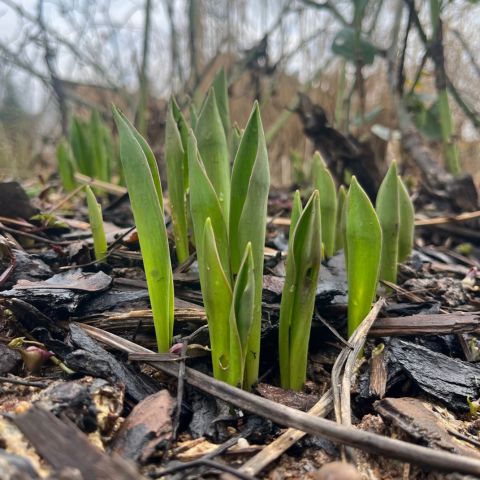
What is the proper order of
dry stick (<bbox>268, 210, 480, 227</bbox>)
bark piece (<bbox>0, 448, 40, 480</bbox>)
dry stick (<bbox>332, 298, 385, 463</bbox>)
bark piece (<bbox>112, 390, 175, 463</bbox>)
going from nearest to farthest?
bark piece (<bbox>0, 448, 40, 480</bbox>), bark piece (<bbox>112, 390, 175, 463</bbox>), dry stick (<bbox>332, 298, 385, 463</bbox>), dry stick (<bbox>268, 210, 480, 227</bbox>)

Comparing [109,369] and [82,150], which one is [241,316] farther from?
[82,150]

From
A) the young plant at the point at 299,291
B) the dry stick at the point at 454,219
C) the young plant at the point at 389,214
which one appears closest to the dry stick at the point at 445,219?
the dry stick at the point at 454,219

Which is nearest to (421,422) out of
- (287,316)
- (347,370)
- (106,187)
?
(347,370)

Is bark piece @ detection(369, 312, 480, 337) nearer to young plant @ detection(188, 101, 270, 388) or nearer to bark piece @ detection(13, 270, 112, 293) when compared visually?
young plant @ detection(188, 101, 270, 388)

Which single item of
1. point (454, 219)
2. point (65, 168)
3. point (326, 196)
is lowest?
point (454, 219)

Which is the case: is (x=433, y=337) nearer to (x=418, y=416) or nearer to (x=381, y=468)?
(x=418, y=416)

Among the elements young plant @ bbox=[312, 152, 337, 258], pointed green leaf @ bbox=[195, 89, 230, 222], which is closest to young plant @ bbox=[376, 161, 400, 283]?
young plant @ bbox=[312, 152, 337, 258]

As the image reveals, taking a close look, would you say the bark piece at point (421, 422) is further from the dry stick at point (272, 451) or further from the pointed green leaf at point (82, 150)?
the pointed green leaf at point (82, 150)
